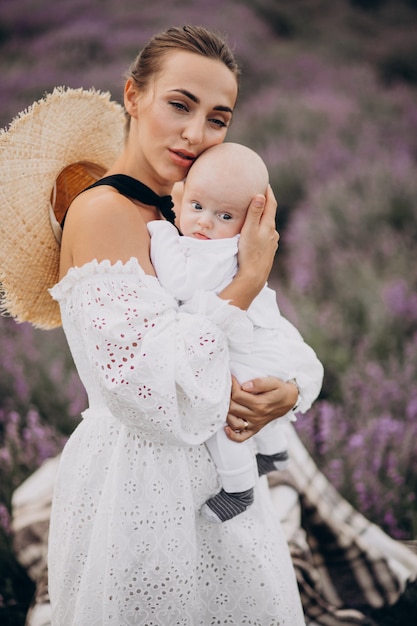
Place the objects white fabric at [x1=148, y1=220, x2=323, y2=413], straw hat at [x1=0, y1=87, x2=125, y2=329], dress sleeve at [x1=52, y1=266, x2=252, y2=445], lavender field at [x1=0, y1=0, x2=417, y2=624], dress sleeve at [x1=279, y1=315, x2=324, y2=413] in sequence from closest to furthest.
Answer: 1. dress sleeve at [x1=52, y1=266, x2=252, y2=445]
2. white fabric at [x1=148, y1=220, x2=323, y2=413]
3. straw hat at [x1=0, y1=87, x2=125, y2=329]
4. dress sleeve at [x1=279, y1=315, x2=324, y2=413]
5. lavender field at [x1=0, y1=0, x2=417, y2=624]

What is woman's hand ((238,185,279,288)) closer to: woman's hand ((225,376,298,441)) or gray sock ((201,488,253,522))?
woman's hand ((225,376,298,441))

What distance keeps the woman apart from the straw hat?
6.6 inches

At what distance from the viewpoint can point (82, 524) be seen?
1.59 meters

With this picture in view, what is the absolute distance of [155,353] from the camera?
4.44 feet

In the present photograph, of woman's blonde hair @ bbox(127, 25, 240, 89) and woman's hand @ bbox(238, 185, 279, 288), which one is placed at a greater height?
woman's blonde hair @ bbox(127, 25, 240, 89)

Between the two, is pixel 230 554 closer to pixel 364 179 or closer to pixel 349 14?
pixel 364 179

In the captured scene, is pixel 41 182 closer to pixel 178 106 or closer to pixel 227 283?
pixel 178 106

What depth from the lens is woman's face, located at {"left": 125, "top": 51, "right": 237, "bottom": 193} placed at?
1.57 meters

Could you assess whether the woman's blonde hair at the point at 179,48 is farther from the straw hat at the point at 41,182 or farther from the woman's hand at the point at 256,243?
the woman's hand at the point at 256,243

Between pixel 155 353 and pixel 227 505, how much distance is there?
488mm

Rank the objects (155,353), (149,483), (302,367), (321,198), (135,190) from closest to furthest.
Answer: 1. (155,353)
2. (149,483)
3. (135,190)
4. (302,367)
5. (321,198)

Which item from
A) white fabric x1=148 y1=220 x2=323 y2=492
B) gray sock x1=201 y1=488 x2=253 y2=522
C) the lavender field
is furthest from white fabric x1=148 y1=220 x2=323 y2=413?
the lavender field

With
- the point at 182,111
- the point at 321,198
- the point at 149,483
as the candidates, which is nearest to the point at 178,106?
the point at 182,111

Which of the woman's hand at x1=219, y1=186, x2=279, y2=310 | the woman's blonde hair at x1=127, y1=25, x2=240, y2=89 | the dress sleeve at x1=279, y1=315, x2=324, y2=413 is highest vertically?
the woman's blonde hair at x1=127, y1=25, x2=240, y2=89
